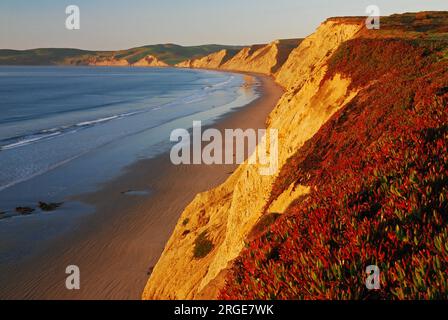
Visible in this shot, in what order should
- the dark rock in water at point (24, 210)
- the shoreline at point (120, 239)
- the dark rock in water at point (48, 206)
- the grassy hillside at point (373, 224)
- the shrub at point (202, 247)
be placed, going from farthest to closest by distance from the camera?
1. the dark rock in water at point (48, 206)
2. the dark rock in water at point (24, 210)
3. the shoreline at point (120, 239)
4. the shrub at point (202, 247)
5. the grassy hillside at point (373, 224)

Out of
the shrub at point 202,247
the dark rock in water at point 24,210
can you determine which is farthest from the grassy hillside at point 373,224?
the dark rock in water at point 24,210

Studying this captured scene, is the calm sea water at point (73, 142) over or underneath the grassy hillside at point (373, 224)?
underneath

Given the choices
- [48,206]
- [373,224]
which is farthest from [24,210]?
[373,224]

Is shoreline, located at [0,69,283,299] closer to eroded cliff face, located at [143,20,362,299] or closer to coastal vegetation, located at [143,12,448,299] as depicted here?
eroded cliff face, located at [143,20,362,299]

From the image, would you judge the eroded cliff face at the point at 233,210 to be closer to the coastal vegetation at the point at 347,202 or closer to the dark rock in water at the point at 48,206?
the coastal vegetation at the point at 347,202

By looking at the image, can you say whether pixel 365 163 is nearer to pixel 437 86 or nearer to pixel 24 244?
pixel 437 86

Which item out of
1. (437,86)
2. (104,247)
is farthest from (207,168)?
(437,86)

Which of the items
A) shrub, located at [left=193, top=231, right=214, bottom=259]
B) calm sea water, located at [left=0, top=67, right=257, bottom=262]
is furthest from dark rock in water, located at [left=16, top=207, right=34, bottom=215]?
shrub, located at [left=193, top=231, right=214, bottom=259]

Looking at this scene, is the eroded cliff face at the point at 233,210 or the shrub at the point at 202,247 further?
the shrub at the point at 202,247
